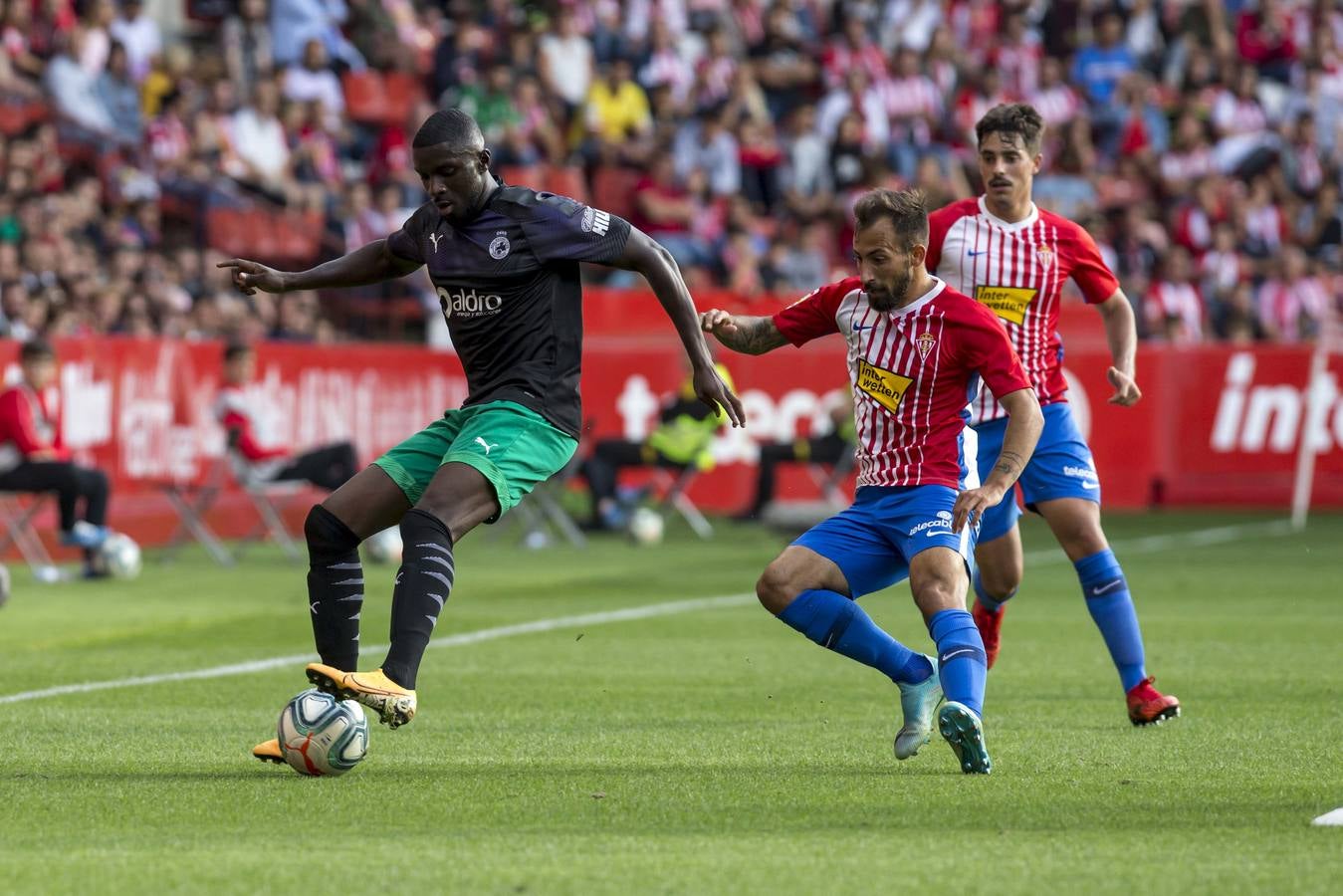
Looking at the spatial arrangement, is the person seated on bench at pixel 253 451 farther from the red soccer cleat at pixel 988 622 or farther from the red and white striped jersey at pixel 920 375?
the red and white striped jersey at pixel 920 375

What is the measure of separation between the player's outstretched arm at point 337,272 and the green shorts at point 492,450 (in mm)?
606

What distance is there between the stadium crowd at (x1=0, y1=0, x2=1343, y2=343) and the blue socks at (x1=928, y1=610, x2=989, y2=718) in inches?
559

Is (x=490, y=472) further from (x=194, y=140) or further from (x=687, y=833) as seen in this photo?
(x=194, y=140)

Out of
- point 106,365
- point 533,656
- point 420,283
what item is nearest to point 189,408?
point 106,365

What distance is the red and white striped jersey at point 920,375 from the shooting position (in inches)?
271

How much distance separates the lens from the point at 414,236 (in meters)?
7.21

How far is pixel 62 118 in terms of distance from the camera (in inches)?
814

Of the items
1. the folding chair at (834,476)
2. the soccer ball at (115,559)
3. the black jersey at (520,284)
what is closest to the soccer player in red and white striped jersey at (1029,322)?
the black jersey at (520,284)

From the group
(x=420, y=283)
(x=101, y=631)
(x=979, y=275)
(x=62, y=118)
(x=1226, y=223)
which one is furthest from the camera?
(x=1226, y=223)

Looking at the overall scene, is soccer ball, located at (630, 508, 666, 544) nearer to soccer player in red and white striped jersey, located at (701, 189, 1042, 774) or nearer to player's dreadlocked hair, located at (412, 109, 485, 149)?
soccer player in red and white striped jersey, located at (701, 189, 1042, 774)

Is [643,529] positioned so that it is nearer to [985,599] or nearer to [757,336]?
[985,599]

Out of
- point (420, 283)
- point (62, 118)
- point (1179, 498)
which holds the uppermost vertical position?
point (62, 118)

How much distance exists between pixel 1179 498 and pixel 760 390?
176 inches

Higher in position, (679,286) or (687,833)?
(679,286)
